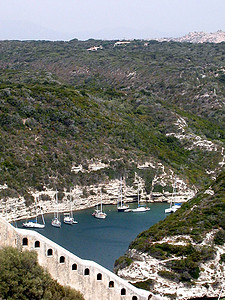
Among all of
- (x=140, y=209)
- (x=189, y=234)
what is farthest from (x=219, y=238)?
(x=140, y=209)

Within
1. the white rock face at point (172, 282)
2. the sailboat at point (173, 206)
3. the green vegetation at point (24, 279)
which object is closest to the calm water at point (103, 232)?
the sailboat at point (173, 206)

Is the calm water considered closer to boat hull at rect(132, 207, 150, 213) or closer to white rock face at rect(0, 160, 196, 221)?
boat hull at rect(132, 207, 150, 213)

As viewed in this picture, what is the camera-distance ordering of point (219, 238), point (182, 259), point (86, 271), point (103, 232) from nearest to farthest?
point (86, 271) → point (182, 259) → point (219, 238) → point (103, 232)

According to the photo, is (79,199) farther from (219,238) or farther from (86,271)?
(86,271)

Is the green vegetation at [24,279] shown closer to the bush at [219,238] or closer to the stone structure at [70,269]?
the stone structure at [70,269]

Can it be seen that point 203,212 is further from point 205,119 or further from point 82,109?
point 205,119

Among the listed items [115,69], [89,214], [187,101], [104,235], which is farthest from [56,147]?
[115,69]
